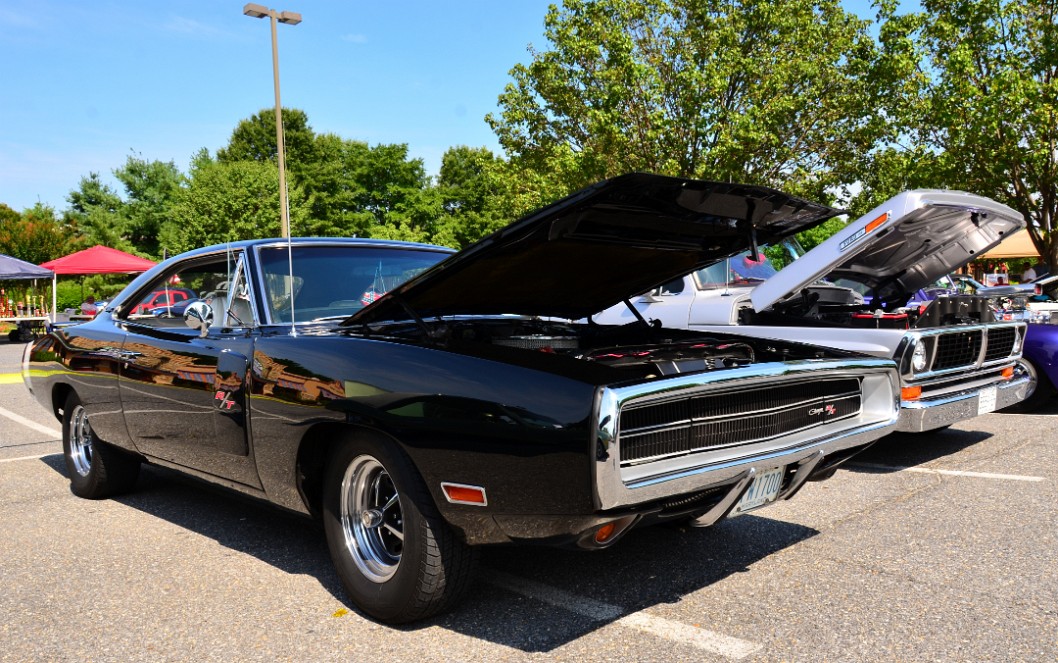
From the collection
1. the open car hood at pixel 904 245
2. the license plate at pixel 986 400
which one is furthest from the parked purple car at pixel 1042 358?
the license plate at pixel 986 400

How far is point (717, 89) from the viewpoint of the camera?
57.6ft

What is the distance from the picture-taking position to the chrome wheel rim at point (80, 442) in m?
5.17

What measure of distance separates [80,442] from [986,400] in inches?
232

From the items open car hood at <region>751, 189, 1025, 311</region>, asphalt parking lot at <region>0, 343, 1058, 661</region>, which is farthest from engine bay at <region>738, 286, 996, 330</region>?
asphalt parking lot at <region>0, 343, 1058, 661</region>

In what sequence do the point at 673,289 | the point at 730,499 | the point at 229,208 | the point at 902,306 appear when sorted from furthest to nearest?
the point at 229,208 < the point at 673,289 < the point at 902,306 < the point at 730,499

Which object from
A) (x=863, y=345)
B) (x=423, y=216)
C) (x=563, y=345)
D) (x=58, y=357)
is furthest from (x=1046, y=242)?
(x=423, y=216)

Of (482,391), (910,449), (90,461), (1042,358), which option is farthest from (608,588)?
(1042,358)

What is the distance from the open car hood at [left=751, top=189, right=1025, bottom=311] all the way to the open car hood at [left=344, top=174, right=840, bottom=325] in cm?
83

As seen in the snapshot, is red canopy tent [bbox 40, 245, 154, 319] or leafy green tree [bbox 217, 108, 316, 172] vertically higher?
leafy green tree [bbox 217, 108, 316, 172]

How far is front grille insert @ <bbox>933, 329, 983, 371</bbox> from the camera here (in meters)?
5.38

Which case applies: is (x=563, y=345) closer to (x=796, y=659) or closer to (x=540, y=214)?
(x=540, y=214)

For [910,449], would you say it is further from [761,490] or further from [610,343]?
[761,490]

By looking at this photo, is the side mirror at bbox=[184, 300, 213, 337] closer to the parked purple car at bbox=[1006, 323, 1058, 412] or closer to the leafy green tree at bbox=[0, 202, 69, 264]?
the parked purple car at bbox=[1006, 323, 1058, 412]

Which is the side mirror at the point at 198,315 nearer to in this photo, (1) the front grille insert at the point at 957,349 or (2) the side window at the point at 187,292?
(2) the side window at the point at 187,292
